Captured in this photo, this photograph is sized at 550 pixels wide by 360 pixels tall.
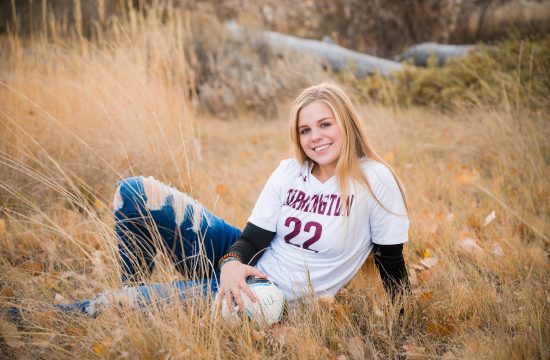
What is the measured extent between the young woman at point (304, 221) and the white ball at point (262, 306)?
0.15 ft

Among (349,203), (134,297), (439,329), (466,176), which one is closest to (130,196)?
(134,297)

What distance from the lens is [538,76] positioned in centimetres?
391

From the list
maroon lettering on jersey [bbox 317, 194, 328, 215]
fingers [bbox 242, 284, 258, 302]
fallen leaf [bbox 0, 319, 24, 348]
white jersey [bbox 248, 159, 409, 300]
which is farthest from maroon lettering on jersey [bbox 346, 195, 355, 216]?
fallen leaf [bbox 0, 319, 24, 348]

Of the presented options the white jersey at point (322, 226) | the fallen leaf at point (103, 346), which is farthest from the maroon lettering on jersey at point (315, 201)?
the fallen leaf at point (103, 346)

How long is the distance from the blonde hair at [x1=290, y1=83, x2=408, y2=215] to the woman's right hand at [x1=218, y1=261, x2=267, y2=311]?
1.81 ft

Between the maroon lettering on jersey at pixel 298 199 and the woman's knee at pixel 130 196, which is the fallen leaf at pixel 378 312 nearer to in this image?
the maroon lettering on jersey at pixel 298 199

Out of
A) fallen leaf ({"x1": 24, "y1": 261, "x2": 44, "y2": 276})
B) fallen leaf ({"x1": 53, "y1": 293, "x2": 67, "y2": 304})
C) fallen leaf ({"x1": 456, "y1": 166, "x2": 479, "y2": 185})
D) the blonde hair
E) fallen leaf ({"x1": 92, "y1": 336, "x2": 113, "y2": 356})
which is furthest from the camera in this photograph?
fallen leaf ({"x1": 456, "y1": 166, "x2": 479, "y2": 185})

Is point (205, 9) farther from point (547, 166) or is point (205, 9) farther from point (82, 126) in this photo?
point (547, 166)

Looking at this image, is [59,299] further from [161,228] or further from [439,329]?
[439,329]

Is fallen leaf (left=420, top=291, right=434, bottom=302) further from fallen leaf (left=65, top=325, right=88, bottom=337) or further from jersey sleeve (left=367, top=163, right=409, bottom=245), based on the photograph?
fallen leaf (left=65, top=325, right=88, bottom=337)

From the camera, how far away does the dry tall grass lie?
144 cm

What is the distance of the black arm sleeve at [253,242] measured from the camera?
1.76 m

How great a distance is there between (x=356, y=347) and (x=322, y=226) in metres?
0.52

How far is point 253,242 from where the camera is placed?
5.90ft
